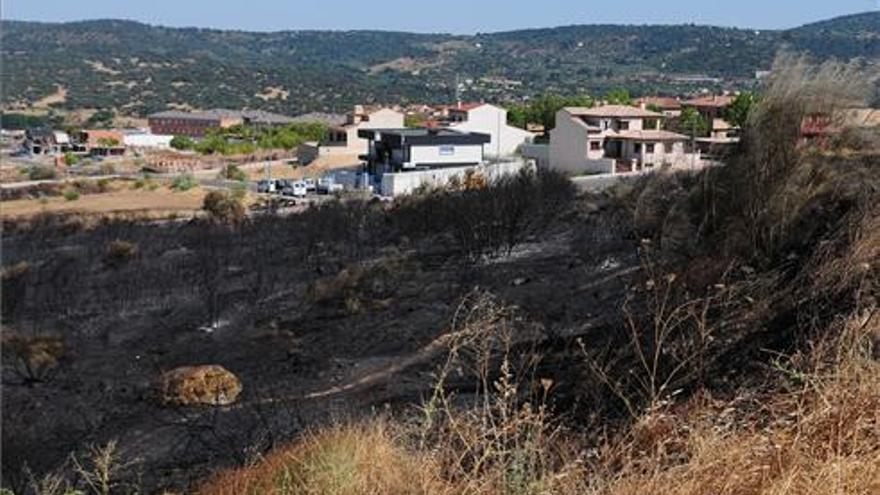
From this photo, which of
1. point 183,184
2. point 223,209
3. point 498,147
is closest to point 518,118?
point 498,147

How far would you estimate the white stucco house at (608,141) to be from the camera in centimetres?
4834

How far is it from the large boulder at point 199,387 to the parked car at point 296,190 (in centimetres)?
3526

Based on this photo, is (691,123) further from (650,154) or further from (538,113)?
(538,113)

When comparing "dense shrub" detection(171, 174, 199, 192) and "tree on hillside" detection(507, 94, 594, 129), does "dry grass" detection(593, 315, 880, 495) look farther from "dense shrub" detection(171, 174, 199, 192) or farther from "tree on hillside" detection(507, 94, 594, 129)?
"tree on hillside" detection(507, 94, 594, 129)

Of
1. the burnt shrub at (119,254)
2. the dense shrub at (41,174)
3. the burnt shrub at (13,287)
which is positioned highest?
the burnt shrub at (13,287)

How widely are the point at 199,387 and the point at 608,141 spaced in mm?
42284

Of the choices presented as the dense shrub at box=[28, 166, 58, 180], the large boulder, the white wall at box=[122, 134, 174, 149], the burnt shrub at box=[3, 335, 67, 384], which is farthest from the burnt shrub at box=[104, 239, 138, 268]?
the white wall at box=[122, 134, 174, 149]

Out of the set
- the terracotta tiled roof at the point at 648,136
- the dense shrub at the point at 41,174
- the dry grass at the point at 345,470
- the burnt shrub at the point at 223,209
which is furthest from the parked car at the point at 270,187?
the dry grass at the point at 345,470

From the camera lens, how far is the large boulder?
37.8 feet

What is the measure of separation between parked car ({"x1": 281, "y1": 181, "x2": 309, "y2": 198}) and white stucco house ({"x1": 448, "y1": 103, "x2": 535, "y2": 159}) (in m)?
15.8

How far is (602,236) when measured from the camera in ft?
61.7

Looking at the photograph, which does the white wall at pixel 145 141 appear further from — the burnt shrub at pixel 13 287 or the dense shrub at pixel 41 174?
the burnt shrub at pixel 13 287

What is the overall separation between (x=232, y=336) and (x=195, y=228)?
14.7m

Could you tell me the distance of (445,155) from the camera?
54000 mm
